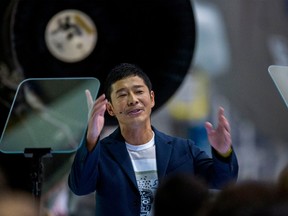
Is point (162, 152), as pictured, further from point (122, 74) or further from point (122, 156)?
point (122, 74)

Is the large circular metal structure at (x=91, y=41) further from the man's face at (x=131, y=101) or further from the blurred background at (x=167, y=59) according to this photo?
the man's face at (x=131, y=101)

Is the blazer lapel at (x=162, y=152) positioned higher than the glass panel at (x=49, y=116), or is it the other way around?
the glass panel at (x=49, y=116)

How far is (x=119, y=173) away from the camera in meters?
1.79

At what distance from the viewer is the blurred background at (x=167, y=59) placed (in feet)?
7.45

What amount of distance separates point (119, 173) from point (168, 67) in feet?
2.30

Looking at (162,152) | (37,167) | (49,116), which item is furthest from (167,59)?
(37,167)

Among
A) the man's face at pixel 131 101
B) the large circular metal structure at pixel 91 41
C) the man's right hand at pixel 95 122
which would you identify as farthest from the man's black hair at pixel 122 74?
the large circular metal structure at pixel 91 41

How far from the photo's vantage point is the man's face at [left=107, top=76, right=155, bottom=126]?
182cm

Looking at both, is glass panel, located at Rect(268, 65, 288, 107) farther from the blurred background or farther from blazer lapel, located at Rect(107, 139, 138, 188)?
the blurred background

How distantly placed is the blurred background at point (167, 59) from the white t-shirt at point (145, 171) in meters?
0.26

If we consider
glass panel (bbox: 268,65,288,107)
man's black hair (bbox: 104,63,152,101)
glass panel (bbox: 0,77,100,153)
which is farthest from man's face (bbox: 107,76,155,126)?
glass panel (bbox: 268,65,288,107)

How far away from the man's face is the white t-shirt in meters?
0.07

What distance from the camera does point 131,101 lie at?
1821 millimetres

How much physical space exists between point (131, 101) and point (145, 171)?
173 millimetres
